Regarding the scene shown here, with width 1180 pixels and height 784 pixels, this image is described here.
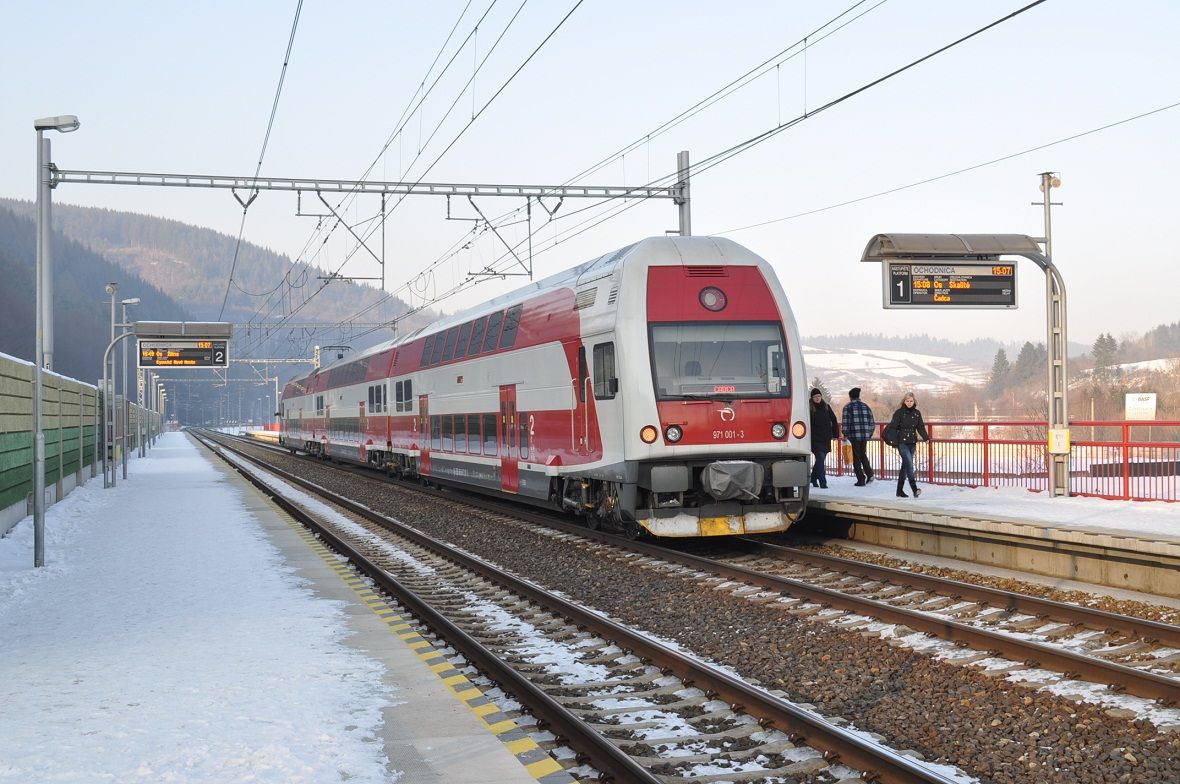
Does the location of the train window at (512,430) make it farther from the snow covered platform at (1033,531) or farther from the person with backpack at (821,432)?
the person with backpack at (821,432)

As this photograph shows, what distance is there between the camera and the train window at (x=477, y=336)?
20.3 metres

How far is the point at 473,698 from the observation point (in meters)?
6.98

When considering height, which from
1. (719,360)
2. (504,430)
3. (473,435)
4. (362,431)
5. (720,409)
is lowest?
(362,431)

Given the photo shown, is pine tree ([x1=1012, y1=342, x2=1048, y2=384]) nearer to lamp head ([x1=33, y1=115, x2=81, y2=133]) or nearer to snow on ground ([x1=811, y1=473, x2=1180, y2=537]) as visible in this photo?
snow on ground ([x1=811, y1=473, x2=1180, y2=537])

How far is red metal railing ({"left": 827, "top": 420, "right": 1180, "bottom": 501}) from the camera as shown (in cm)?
1580

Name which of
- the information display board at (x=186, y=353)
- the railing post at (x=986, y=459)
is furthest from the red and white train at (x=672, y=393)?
the information display board at (x=186, y=353)

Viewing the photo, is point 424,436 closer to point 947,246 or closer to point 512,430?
point 512,430

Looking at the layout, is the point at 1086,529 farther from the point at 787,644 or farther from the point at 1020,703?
the point at 1020,703

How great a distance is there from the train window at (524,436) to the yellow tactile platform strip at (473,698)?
576 cm

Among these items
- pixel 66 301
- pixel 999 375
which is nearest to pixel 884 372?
pixel 999 375

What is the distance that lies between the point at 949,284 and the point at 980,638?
10.1 m

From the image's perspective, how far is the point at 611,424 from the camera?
13945mm

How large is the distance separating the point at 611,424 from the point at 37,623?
22.5 ft

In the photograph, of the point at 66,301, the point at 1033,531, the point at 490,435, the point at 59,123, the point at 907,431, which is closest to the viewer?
the point at 1033,531
